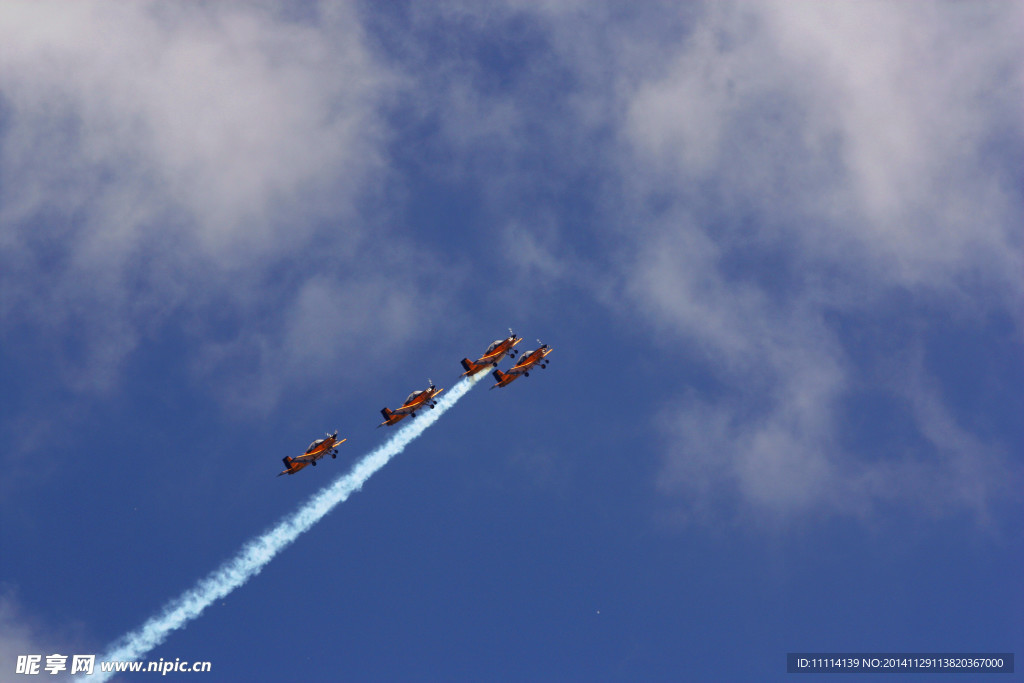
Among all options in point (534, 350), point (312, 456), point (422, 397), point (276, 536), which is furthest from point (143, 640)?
point (534, 350)

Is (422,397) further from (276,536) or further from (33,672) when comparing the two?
(33,672)

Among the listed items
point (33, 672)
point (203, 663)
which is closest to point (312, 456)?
point (203, 663)

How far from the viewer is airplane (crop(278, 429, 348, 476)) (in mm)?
196625

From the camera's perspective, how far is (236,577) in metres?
197

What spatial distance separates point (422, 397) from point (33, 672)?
69.9 m

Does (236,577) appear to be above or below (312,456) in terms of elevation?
below

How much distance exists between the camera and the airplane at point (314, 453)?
645 feet

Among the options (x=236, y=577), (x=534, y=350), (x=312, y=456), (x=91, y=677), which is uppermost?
(x=534, y=350)

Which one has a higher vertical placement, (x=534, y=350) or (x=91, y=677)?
(x=534, y=350)

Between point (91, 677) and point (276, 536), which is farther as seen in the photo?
point (276, 536)

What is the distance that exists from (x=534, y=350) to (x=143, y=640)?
74.4m

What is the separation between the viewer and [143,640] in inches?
7608

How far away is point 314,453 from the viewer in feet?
646

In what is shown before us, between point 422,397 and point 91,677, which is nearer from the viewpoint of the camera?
point 91,677
